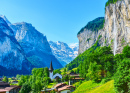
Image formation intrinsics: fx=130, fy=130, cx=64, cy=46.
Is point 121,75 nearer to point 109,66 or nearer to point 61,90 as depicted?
point 109,66

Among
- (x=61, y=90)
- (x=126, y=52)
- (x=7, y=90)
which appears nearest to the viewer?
(x=126, y=52)

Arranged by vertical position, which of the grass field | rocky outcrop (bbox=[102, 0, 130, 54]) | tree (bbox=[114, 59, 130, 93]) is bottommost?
the grass field

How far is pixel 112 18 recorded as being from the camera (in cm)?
14162

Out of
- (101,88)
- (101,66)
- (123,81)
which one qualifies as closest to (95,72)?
(101,66)

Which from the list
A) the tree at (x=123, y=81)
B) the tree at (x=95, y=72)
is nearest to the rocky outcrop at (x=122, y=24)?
the tree at (x=95, y=72)

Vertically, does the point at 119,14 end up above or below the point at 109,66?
above

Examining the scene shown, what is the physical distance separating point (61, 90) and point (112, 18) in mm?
107556

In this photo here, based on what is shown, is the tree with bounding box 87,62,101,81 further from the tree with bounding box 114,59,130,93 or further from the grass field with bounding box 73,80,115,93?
the tree with bounding box 114,59,130,93

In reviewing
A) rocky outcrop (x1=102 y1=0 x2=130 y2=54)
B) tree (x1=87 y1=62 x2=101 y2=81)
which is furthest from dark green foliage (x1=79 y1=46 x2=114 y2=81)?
rocky outcrop (x1=102 y1=0 x2=130 y2=54)

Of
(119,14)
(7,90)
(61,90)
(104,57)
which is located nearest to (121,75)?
(104,57)

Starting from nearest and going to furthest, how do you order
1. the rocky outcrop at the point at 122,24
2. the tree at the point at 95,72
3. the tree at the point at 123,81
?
the tree at the point at 123,81 → the tree at the point at 95,72 → the rocky outcrop at the point at 122,24

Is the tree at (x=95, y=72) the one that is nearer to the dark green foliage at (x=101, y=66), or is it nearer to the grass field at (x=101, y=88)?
the dark green foliage at (x=101, y=66)

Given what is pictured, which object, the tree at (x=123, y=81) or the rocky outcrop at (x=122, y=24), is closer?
the tree at (x=123, y=81)

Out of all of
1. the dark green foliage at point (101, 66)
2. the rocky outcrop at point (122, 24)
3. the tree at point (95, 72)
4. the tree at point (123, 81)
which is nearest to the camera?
the tree at point (123, 81)
